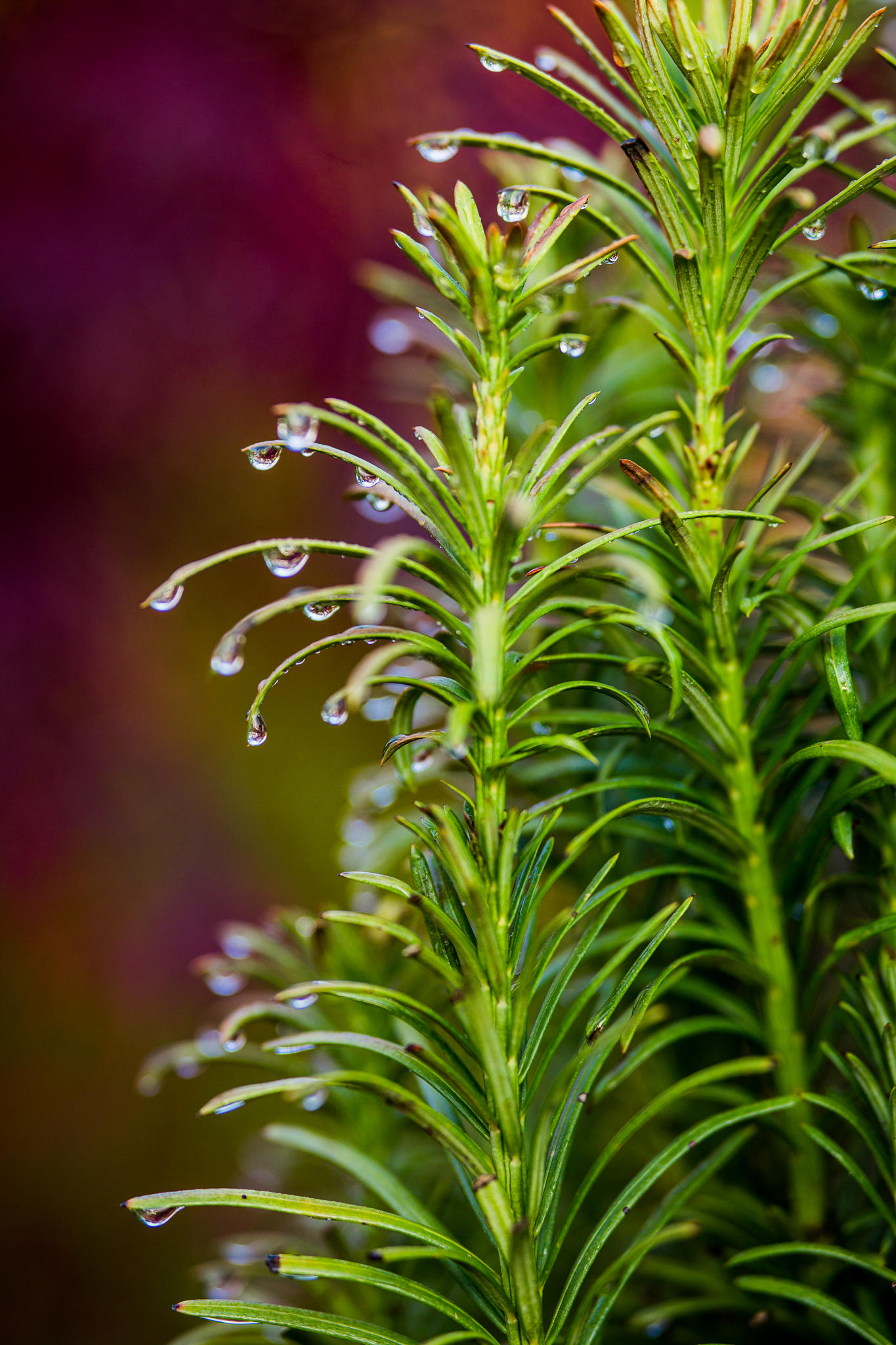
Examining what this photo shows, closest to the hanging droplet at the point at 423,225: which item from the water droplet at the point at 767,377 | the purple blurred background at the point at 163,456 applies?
the water droplet at the point at 767,377

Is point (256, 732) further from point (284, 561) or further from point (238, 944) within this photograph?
point (238, 944)

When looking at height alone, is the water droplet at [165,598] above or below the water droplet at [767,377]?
below

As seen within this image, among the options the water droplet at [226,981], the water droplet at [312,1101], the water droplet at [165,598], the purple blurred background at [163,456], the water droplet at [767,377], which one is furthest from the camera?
the purple blurred background at [163,456]

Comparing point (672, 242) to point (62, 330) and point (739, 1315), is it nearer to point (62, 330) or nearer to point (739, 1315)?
point (739, 1315)

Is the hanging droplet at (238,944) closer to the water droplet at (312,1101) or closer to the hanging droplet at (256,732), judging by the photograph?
the water droplet at (312,1101)

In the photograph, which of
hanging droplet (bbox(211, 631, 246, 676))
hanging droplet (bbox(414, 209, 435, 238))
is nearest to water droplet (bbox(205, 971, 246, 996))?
hanging droplet (bbox(211, 631, 246, 676))

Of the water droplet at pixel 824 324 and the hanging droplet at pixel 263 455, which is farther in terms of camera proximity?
the water droplet at pixel 824 324

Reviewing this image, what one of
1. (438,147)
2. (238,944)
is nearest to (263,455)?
(438,147)
